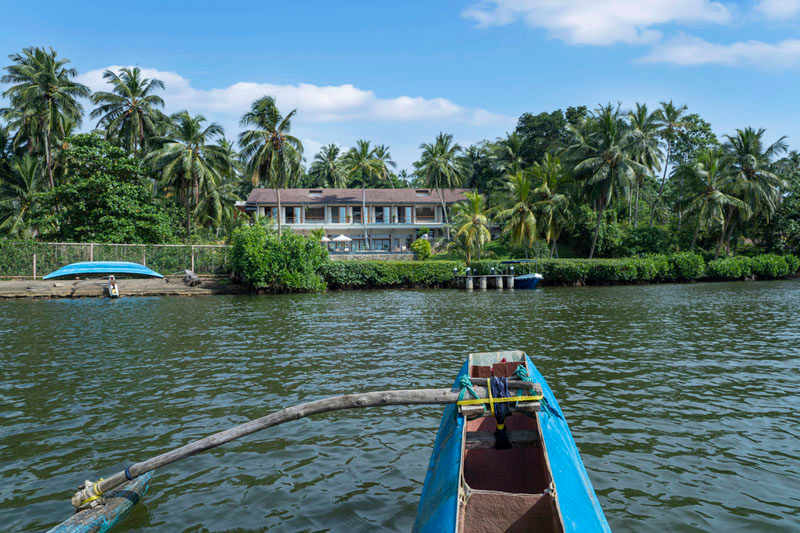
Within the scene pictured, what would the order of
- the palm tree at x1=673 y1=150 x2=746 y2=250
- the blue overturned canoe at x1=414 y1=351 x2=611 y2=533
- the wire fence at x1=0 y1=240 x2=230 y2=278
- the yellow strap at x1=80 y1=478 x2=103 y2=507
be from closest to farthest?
the blue overturned canoe at x1=414 y1=351 x2=611 y2=533, the yellow strap at x1=80 y1=478 x2=103 y2=507, the wire fence at x1=0 y1=240 x2=230 y2=278, the palm tree at x1=673 y1=150 x2=746 y2=250

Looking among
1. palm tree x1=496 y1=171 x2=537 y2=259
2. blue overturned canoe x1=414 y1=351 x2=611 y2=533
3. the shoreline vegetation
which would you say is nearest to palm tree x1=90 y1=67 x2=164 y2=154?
the shoreline vegetation

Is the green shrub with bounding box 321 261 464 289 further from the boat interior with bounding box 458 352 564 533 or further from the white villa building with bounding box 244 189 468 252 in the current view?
the boat interior with bounding box 458 352 564 533

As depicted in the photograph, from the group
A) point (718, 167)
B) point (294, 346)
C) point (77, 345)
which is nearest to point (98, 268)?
point (77, 345)

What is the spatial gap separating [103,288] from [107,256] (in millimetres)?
4215

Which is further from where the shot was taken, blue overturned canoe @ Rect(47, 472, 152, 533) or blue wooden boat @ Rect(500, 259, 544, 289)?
blue wooden boat @ Rect(500, 259, 544, 289)

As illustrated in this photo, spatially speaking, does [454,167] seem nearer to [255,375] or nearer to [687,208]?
[687,208]

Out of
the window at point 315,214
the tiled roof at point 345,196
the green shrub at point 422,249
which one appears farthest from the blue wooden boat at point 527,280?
the window at point 315,214

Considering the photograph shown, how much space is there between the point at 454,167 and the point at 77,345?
47.7 m

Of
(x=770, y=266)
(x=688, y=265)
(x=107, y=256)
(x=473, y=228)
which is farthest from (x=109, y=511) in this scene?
(x=770, y=266)

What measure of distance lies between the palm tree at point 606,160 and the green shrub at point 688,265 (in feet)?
22.3

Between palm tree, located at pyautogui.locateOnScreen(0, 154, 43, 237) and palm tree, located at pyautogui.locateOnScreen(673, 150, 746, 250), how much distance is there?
187 ft

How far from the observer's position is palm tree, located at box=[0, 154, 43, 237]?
4203cm

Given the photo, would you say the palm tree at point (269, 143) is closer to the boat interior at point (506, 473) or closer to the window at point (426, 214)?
the window at point (426, 214)

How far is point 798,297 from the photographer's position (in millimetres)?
27078
